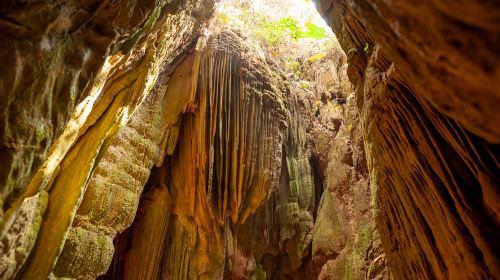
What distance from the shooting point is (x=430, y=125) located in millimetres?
2361

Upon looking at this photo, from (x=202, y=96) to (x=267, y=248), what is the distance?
3984 millimetres

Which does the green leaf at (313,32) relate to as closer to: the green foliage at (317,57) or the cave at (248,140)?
the cave at (248,140)

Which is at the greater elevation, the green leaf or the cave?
the green leaf

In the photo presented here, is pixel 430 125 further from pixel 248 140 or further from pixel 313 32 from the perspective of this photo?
pixel 313 32

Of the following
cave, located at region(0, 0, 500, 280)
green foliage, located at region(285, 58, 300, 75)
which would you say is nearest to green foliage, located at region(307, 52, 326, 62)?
cave, located at region(0, 0, 500, 280)

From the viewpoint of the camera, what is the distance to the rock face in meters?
0.99

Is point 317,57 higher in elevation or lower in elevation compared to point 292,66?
higher

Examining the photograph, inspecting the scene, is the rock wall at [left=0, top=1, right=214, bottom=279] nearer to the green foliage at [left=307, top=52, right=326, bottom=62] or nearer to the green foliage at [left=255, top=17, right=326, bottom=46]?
the green foliage at [left=255, top=17, right=326, bottom=46]

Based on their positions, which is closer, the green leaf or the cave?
the cave

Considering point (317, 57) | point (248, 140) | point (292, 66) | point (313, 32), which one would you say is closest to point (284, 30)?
point (313, 32)

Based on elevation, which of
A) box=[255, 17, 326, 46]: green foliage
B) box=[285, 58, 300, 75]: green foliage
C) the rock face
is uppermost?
box=[255, 17, 326, 46]: green foliage

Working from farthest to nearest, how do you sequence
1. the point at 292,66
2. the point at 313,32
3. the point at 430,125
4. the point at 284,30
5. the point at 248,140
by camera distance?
the point at 292,66 → the point at 313,32 → the point at 284,30 → the point at 248,140 → the point at 430,125

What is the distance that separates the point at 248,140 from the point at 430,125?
13.2ft

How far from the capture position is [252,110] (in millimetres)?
6312
